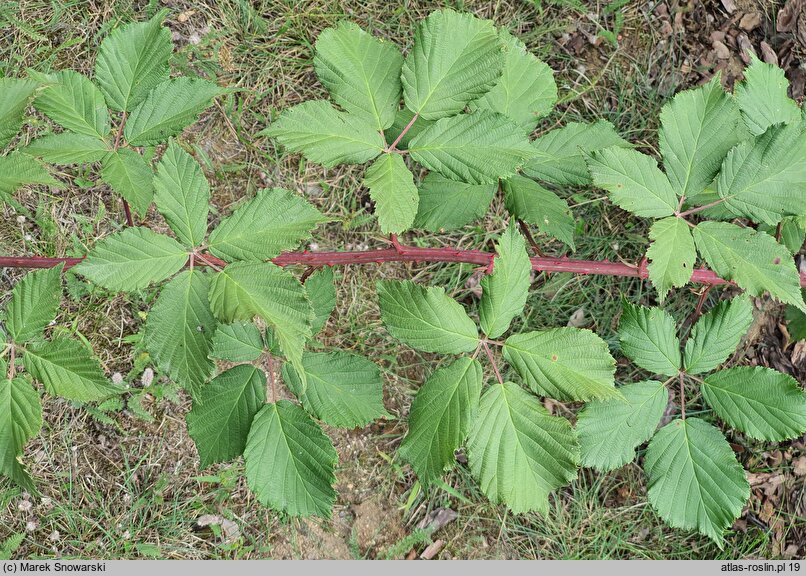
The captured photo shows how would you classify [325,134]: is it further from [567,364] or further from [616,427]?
[616,427]

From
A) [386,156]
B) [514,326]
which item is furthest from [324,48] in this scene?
[514,326]

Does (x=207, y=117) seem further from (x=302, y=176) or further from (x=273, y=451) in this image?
(x=273, y=451)

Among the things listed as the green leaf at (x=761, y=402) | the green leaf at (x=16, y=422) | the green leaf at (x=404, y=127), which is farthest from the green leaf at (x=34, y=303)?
the green leaf at (x=761, y=402)

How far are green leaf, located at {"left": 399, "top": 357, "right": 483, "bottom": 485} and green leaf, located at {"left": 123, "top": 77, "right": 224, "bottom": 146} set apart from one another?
0.88 metres

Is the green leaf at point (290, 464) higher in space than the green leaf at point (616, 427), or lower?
lower

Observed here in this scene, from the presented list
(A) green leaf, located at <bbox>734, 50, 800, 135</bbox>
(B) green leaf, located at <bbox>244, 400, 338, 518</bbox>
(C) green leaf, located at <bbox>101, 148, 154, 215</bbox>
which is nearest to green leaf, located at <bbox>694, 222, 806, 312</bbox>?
(A) green leaf, located at <bbox>734, 50, 800, 135</bbox>

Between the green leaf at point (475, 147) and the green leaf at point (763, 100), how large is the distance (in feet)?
2.40

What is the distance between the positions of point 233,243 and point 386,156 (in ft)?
1.34

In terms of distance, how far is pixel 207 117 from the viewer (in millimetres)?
2906

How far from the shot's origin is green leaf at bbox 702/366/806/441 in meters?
1.71

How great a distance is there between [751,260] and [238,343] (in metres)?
1.38

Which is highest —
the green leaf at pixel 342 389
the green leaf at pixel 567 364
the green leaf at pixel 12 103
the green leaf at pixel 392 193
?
the green leaf at pixel 12 103

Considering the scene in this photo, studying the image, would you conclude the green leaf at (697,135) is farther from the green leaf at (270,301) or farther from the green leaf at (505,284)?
the green leaf at (270,301)

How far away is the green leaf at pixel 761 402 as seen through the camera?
1713 millimetres
